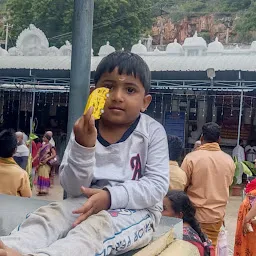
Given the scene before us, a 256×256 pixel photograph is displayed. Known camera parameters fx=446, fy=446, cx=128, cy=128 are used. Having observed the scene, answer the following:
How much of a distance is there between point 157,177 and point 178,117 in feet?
34.5

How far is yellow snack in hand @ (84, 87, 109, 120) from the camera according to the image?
4.96 ft

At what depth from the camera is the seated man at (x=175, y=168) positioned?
3455 mm

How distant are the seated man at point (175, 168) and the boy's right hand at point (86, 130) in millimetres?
1967

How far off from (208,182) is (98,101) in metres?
2.51

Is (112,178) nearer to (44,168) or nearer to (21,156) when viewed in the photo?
(21,156)

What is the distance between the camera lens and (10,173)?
3346 millimetres

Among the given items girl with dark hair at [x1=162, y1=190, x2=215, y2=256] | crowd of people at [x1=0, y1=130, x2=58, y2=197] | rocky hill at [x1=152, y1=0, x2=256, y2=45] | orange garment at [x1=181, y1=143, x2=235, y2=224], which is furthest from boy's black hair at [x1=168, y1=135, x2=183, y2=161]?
rocky hill at [x1=152, y1=0, x2=256, y2=45]

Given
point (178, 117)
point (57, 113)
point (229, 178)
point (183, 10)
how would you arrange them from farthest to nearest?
point (183, 10), point (57, 113), point (178, 117), point (229, 178)

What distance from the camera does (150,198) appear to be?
1.65 m

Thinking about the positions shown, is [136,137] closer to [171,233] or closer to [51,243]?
[171,233]

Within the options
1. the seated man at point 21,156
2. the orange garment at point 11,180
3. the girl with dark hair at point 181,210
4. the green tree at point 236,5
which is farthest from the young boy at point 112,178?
the green tree at point 236,5

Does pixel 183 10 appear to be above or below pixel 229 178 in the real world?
above

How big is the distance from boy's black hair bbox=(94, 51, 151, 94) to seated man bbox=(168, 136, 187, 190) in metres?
1.78

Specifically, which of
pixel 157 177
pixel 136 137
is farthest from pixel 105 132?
pixel 157 177
